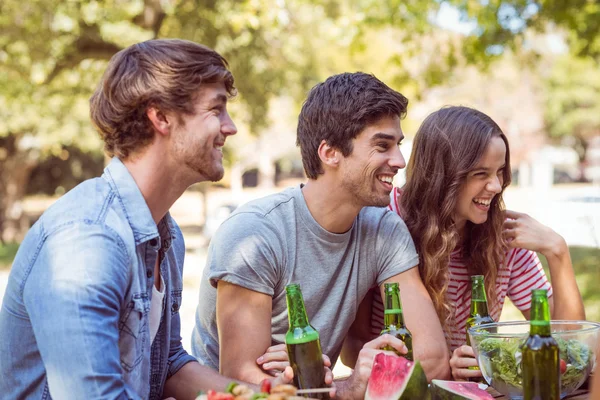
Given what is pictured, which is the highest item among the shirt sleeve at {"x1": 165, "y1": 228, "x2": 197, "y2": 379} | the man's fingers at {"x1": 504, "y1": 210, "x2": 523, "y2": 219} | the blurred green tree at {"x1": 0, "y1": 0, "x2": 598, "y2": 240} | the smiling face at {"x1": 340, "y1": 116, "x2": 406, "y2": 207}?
the blurred green tree at {"x1": 0, "y1": 0, "x2": 598, "y2": 240}

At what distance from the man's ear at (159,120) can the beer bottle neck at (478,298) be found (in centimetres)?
123

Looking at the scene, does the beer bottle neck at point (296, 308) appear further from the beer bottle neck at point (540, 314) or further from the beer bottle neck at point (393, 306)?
the beer bottle neck at point (540, 314)

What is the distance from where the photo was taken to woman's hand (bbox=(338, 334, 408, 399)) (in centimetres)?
223

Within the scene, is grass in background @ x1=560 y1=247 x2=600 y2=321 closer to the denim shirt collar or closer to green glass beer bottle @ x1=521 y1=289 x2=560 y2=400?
green glass beer bottle @ x1=521 y1=289 x2=560 y2=400

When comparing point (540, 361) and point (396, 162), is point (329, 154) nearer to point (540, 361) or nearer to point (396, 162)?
point (396, 162)

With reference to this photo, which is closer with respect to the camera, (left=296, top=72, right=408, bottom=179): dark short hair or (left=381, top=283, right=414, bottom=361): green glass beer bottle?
(left=381, top=283, right=414, bottom=361): green glass beer bottle

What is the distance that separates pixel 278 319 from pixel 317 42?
2286 cm

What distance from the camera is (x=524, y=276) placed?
351 cm

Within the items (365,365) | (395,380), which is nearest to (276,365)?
(365,365)

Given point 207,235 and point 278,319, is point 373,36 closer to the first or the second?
point 207,235

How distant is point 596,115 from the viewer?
160 feet

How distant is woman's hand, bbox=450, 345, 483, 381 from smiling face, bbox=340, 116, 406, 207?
70 cm

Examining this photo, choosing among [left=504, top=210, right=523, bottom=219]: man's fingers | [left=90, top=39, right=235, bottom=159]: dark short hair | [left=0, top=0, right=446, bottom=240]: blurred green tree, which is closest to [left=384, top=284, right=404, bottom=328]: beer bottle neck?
[left=90, top=39, right=235, bottom=159]: dark short hair

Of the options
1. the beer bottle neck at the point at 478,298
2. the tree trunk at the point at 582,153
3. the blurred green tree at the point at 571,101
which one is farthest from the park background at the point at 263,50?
the tree trunk at the point at 582,153
